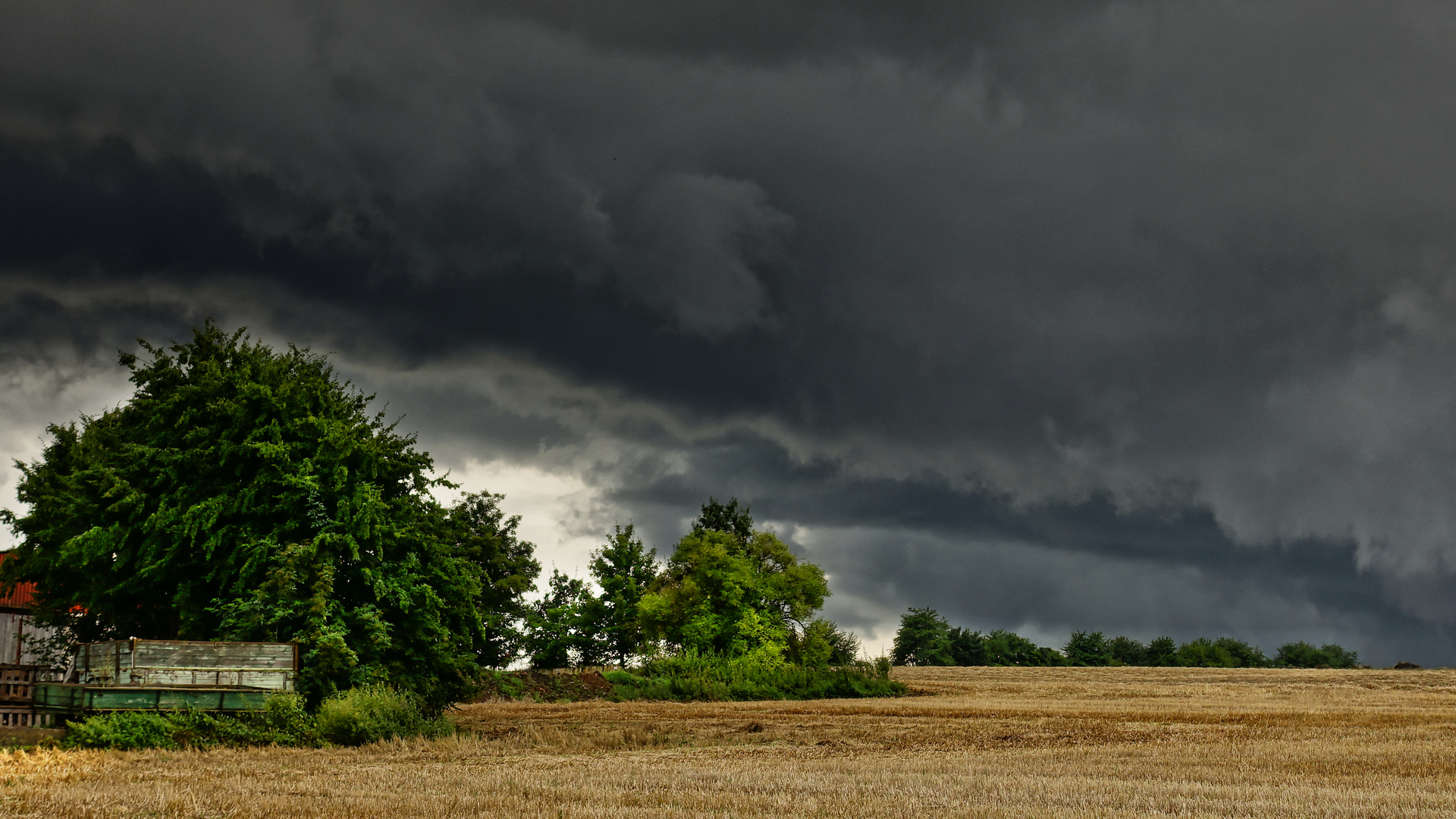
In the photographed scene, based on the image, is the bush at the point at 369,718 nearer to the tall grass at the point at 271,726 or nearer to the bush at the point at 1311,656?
the tall grass at the point at 271,726

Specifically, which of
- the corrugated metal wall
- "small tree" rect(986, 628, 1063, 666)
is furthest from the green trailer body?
"small tree" rect(986, 628, 1063, 666)

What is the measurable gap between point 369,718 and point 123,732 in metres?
5.67

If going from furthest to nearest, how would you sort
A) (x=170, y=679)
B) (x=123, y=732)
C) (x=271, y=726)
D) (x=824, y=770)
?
1. (x=170, y=679)
2. (x=271, y=726)
3. (x=123, y=732)
4. (x=824, y=770)

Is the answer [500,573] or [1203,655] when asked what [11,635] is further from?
[1203,655]

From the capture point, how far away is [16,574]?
1521 inches

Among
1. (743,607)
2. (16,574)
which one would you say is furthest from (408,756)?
(743,607)

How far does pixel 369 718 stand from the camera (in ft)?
88.4

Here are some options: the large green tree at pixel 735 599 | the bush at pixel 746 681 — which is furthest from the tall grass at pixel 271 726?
the large green tree at pixel 735 599

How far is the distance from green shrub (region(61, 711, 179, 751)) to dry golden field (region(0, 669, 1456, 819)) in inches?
75.4

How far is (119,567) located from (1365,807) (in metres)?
34.8

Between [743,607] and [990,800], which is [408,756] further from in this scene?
[743,607]

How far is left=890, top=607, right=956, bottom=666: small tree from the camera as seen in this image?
419 ft

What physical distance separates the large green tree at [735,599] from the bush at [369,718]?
127 feet

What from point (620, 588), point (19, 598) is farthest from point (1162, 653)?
point (19, 598)
